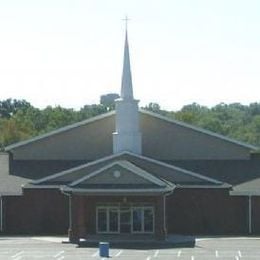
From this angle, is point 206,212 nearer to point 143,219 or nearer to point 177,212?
point 177,212

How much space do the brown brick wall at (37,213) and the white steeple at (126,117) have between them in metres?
5.32

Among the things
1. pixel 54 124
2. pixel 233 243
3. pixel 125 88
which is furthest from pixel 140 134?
pixel 54 124

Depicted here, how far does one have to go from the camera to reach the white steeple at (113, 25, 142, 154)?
5778 centimetres

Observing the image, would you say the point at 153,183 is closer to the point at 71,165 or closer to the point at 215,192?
the point at 215,192

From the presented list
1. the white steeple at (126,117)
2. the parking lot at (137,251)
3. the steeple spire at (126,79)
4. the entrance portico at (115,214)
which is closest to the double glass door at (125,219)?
the entrance portico at (115,214)

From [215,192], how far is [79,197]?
8036 millimetres

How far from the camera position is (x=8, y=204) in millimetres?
55750

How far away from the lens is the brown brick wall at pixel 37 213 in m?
55.2

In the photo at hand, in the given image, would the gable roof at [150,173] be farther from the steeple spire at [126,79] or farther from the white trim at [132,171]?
the steeple spire at [126,79]

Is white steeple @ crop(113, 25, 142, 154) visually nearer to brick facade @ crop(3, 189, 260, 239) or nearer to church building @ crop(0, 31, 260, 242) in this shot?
church building @ crop(0, 31, 260, 242)

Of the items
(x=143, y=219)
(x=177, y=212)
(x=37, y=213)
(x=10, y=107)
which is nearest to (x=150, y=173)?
(x=143, y=219)

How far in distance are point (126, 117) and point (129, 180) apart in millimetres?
7559

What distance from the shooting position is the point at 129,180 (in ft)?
168

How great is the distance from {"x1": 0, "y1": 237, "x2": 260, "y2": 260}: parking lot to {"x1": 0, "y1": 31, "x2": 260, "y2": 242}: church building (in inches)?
128
